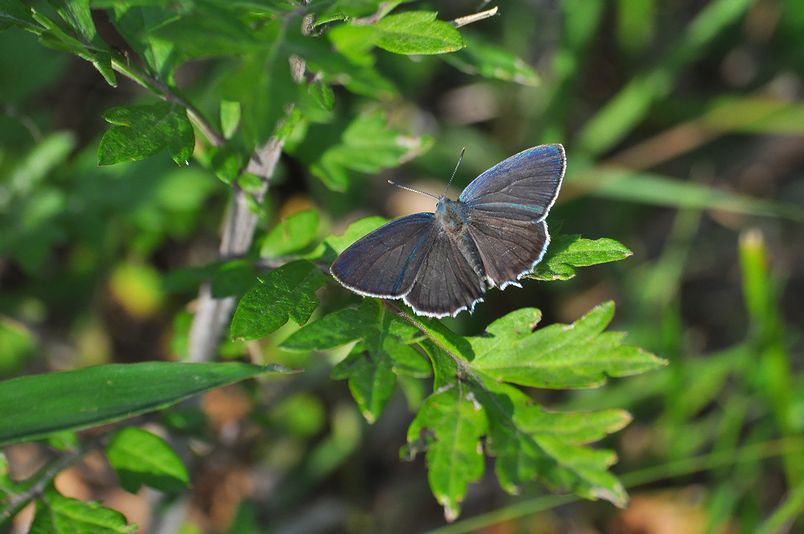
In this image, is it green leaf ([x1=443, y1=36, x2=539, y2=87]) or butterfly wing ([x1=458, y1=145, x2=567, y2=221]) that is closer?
butterfly wing ([x1=458, y1=145, x2=567, y2=221])

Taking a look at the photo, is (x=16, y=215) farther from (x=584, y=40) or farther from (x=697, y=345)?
(x=697, y=345)

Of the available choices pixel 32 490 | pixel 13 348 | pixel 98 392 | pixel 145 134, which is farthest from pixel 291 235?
pixel 13 348

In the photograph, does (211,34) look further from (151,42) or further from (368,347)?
(368,347)

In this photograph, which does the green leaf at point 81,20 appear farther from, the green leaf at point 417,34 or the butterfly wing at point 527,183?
the butterfly wing at point 527,183

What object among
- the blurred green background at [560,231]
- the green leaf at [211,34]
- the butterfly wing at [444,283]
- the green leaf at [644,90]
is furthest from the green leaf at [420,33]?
the green leaf at [644,90]

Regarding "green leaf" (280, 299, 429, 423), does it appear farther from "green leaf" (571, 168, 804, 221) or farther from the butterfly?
"green leaf" (571, 168, 804, 221)

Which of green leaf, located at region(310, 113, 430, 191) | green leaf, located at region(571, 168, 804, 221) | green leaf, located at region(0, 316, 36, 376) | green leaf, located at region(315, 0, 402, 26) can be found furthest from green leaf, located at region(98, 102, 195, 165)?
green leaf, located at region(571, 168, 804, 221)

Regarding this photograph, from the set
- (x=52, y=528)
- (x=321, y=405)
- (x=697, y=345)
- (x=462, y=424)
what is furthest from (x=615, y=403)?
(x=52, y=528)
